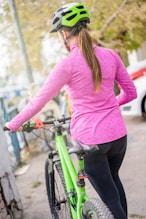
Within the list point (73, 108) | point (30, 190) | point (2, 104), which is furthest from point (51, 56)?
point (73, 108)

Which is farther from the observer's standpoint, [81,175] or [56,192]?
[56,192]

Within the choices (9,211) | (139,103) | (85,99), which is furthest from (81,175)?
(139,103)

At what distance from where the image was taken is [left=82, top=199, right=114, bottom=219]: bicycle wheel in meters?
1.64

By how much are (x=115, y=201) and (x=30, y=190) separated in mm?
2425

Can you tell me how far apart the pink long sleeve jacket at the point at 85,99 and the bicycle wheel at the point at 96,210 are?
0.33 m

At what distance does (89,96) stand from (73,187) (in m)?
0.57

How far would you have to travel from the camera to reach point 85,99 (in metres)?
1.89

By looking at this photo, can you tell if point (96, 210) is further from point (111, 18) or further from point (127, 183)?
point (111, 18)

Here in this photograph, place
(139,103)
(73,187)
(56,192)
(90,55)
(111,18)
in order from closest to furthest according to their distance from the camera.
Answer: (90,55) < (73,187) < (56,192) < (139,103) < (111,18)

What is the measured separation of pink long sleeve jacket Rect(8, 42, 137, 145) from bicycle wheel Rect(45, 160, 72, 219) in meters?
0.63

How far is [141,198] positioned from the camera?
3.25 metres

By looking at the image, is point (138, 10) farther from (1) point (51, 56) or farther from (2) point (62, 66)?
(2) point (62, 66)

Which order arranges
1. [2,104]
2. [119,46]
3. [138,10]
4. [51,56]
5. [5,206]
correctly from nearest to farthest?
[5,206], [2,104], [138,10], [119,46], [51,56]

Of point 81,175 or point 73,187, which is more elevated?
point 81,175
